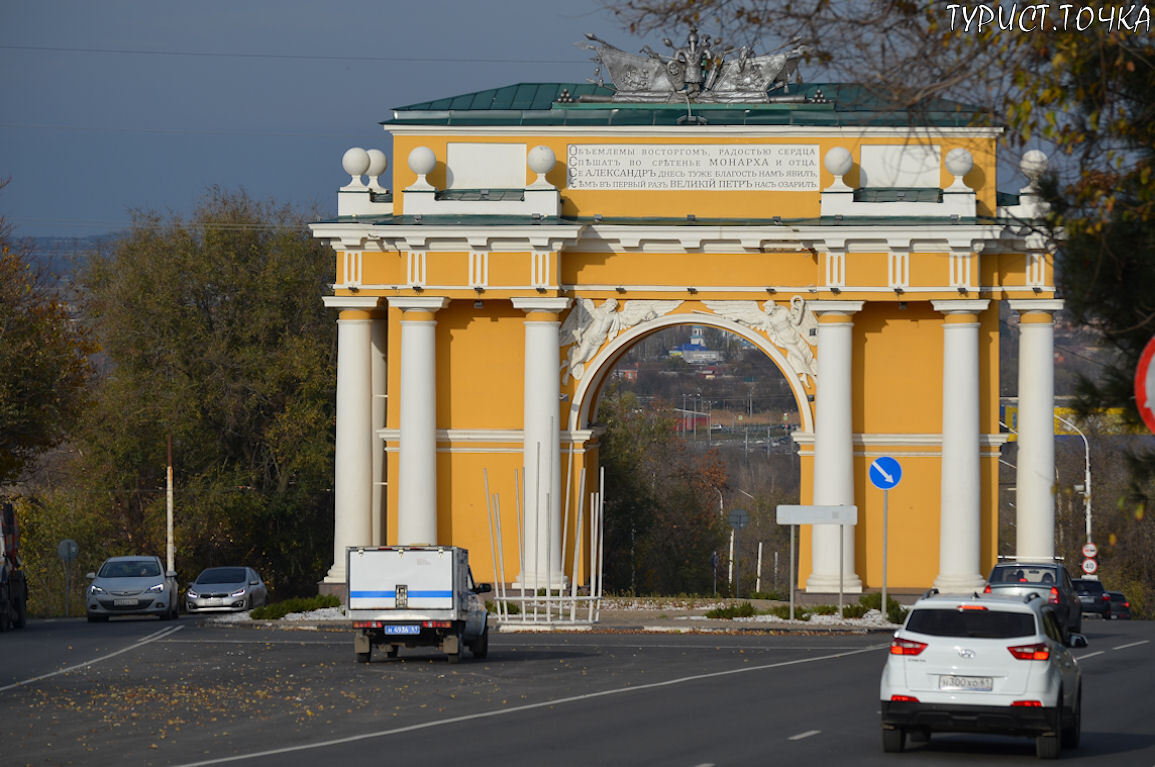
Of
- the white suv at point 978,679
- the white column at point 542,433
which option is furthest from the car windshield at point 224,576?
the white suv at point 978,679

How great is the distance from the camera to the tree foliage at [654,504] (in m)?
68.8

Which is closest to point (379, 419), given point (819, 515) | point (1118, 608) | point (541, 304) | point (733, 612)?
point (541, 304)

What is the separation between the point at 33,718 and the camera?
20.5 metres

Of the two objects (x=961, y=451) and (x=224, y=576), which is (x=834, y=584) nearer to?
(x=961, y=451)

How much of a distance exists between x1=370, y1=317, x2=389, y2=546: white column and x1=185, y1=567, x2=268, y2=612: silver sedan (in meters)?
4.51

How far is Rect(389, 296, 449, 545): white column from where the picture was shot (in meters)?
41.0

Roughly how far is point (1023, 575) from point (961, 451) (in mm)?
5266

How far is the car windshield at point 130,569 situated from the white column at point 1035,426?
18.7 m

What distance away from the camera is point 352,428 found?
42500 mm

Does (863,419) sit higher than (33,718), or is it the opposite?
(863,419)

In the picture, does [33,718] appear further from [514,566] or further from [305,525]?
[305,525]

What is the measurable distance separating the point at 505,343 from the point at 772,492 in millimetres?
73671

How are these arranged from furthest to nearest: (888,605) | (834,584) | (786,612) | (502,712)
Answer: (834,584), (786,612), (888,605), (502,712)

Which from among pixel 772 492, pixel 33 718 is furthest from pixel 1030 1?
pixel 772 492
